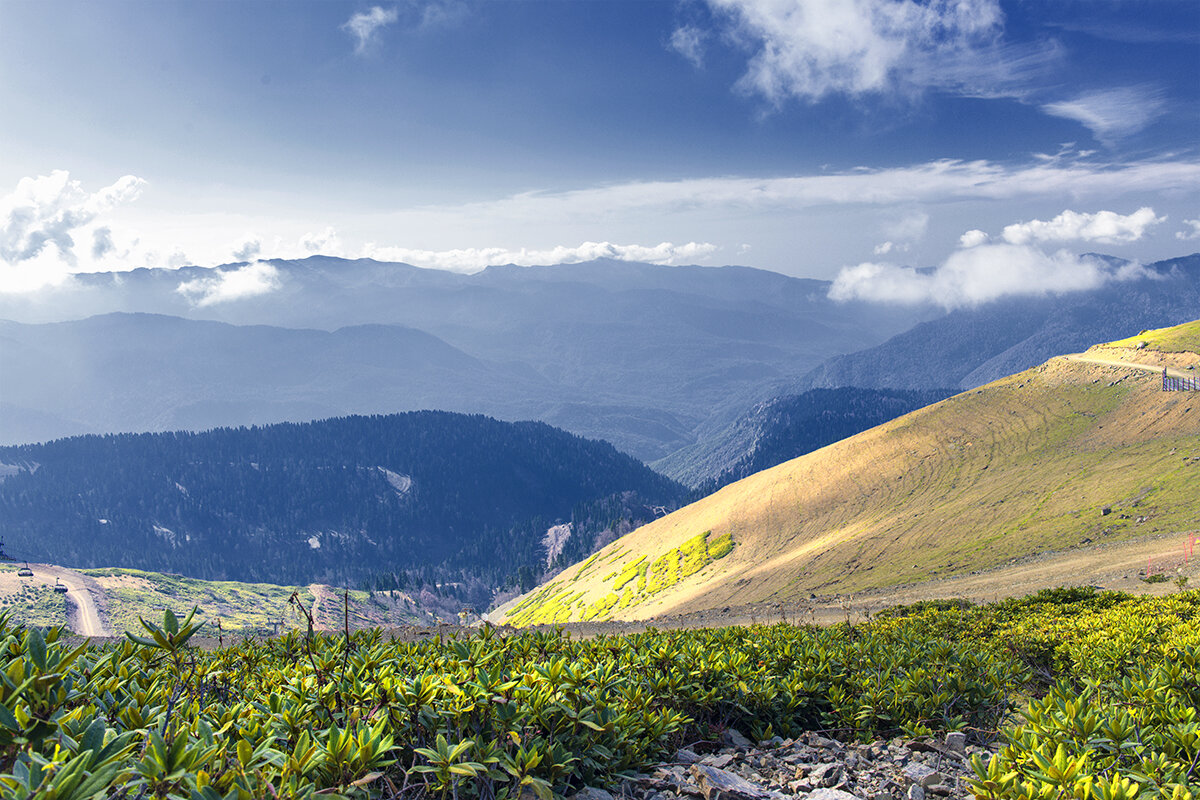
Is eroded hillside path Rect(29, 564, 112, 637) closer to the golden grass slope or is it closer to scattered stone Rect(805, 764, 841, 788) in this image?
the golden grass slope

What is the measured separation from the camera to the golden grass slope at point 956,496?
1619 inches

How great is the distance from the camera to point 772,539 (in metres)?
63.8

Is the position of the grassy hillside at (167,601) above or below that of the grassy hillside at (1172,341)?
below

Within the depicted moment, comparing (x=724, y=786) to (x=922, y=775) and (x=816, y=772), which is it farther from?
(x=922, y=775)

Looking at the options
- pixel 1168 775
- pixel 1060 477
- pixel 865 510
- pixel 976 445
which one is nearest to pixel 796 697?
pixel 1168 775

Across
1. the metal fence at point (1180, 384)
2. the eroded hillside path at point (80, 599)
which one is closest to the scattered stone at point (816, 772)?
the metal fence at point (1180, 384)

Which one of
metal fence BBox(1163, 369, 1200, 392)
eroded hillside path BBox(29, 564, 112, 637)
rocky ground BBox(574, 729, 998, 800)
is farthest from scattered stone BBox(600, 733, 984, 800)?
eroded hillside path BBox(29, 564, 112, 637)

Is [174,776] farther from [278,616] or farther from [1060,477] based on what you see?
[278,616]

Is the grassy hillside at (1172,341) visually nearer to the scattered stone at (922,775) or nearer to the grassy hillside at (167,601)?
the scattered stone at (922,775)

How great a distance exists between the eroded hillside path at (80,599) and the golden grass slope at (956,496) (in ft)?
175

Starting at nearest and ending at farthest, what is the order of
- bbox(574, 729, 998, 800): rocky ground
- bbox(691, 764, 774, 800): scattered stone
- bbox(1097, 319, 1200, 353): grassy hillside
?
bbox(691, 764, 774, 800): scattered stone → bbox(574, 729, 998, 800): rocky ground → bbox(1097, 319, 1200, 353): grassy hillside

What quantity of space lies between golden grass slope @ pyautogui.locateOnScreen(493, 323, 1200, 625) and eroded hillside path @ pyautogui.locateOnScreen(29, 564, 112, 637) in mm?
53359

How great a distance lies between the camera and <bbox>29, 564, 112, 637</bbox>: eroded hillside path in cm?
7800

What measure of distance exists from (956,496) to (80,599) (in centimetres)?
10581
